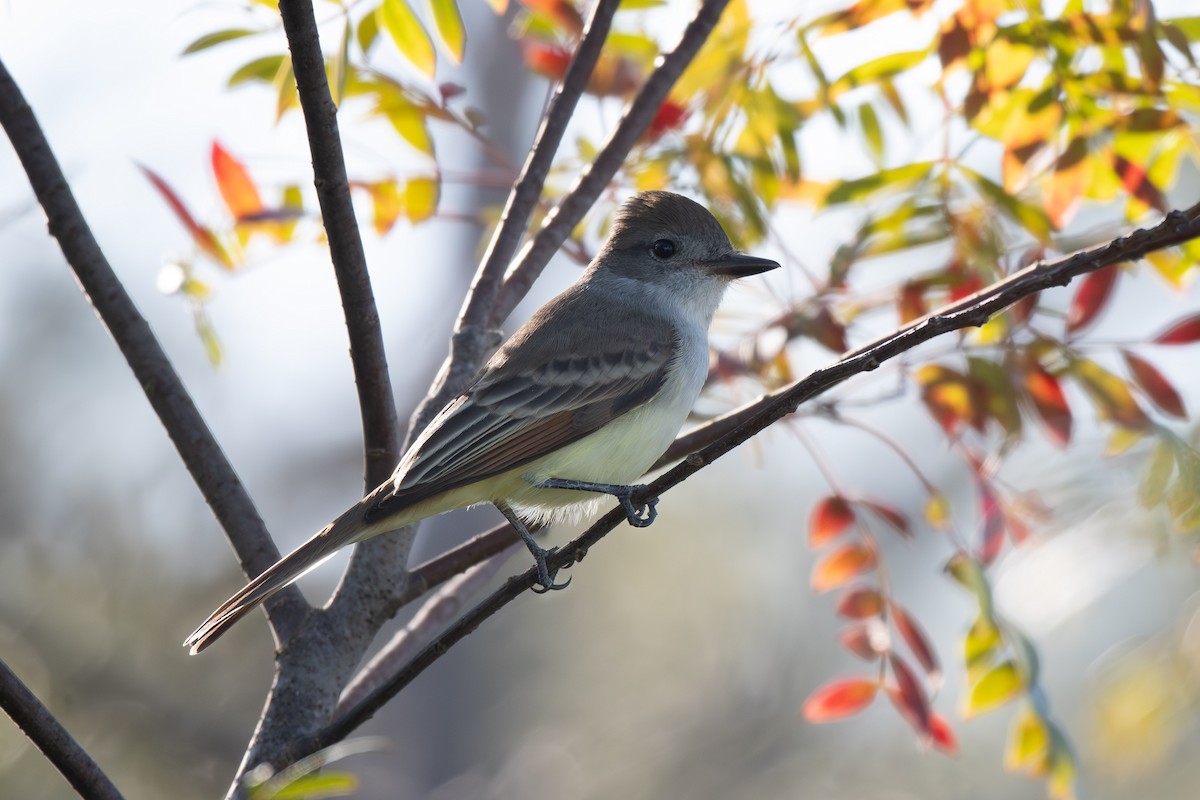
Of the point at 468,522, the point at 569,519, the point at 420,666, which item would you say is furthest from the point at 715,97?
the point at 468,522

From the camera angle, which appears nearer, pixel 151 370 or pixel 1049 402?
pixel 151 370

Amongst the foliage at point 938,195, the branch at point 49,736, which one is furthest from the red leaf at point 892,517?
the branch at point 49,736

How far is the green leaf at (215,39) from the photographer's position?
286 centimetres

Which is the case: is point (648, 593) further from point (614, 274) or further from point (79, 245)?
point (79, 245)

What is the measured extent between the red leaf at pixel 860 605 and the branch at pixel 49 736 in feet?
6.40

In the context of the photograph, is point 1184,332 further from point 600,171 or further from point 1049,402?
point 600,171

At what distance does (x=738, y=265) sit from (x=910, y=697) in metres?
1.33

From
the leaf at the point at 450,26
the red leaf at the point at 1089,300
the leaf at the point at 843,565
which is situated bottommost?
the leaf at the point at 843,565

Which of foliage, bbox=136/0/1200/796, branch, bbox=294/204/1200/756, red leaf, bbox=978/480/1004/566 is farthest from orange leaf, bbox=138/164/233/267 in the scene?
red leaf, bbox=978/480/1004/566

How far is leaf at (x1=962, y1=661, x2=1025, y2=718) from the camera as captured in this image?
2.81 m

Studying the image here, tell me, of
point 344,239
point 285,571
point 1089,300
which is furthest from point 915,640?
point 344,239

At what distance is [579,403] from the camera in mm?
3223

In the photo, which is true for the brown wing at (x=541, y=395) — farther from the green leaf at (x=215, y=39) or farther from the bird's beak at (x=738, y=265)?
the green leaf at (x=215, y=39)

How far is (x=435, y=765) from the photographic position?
23.2 feet
